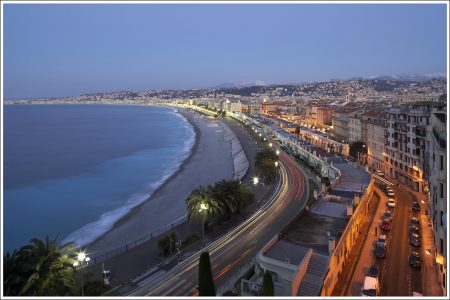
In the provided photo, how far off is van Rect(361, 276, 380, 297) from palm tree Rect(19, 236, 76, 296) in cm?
1095

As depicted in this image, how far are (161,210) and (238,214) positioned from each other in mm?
8914

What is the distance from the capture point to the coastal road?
16078 millimetres

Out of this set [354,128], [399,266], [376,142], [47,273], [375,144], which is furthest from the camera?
[354,128]

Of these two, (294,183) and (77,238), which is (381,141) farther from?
(77,238)

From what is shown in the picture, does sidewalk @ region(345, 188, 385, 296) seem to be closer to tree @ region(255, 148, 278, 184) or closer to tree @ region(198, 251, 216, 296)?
tree @ region(198, 251, 216, 296)

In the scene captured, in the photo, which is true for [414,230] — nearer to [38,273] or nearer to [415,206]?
[415,206]

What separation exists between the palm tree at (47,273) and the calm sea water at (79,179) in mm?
13404

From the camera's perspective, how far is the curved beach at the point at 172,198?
26.9 metres

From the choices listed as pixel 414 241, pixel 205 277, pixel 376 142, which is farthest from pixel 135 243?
pixel 376 142

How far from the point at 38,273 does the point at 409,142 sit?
104ft

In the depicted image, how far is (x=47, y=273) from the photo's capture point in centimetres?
1385

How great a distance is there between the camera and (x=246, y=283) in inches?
582

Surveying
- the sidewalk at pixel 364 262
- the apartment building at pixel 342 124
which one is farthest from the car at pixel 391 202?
the apartment building at pixel 342 124

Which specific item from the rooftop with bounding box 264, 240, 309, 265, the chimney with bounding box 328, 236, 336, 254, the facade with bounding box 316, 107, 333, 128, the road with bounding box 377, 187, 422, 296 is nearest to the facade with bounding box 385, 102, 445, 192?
the road with bounding box 377, 187, 422, 296
